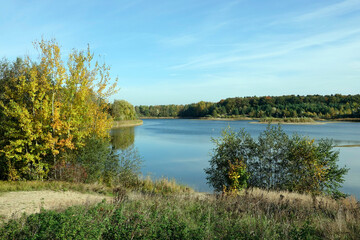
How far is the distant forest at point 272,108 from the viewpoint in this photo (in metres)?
106

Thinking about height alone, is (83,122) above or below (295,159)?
above

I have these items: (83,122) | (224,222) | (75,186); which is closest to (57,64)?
(83,122)

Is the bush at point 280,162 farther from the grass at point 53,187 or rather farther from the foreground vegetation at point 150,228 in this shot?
the foreground vegetation at point 150,228

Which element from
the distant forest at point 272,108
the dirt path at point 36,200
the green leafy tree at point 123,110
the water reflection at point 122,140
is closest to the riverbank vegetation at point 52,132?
the dirt path at point 36,200

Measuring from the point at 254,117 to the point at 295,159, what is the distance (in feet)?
361

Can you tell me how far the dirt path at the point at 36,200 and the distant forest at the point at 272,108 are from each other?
97678 mm

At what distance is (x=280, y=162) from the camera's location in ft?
44.5

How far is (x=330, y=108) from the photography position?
355ft

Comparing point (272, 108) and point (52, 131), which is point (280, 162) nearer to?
point (52, 131)

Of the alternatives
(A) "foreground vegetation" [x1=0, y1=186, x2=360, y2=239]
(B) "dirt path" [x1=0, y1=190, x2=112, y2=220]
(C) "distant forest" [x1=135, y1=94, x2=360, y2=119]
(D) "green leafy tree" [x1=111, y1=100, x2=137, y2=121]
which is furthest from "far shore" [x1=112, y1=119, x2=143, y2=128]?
(A) "foreground vegetation" [x1=0, y1=186, x2=360, y2=239]

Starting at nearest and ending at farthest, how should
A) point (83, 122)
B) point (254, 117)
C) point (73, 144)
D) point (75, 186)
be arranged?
point (75, 186) → point (73, 144) → point (83, 122) → point (254, 117)

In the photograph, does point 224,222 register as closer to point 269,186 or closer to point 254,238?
point 254,238

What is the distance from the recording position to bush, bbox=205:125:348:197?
12.7 meters

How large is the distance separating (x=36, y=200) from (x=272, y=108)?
118 m
